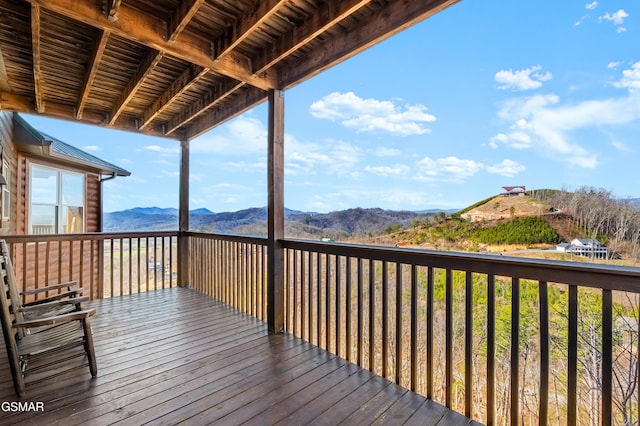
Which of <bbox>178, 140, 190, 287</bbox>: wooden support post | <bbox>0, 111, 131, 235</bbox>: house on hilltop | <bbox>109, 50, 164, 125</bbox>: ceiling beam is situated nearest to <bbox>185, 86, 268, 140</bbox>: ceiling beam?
<bbox>178, 140, 190, 287</bbox>: wooden support post

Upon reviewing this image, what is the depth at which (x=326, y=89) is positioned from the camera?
6.71 m

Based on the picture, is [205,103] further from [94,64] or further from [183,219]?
[183,219]

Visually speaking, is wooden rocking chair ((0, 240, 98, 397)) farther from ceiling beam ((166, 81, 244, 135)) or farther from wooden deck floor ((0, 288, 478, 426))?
ceiling beam ((166, 81, 244, 135))

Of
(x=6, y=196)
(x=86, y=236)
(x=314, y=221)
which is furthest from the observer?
(x=314, y=221)

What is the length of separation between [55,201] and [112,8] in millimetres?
5617

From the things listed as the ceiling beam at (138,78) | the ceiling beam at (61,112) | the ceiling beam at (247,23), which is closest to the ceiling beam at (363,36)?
the ceiling beam at (247,23)

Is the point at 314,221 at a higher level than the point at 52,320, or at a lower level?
higher

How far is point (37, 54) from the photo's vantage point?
8.90ft

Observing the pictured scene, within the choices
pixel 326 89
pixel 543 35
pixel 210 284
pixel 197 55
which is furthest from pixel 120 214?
pixel 543 35

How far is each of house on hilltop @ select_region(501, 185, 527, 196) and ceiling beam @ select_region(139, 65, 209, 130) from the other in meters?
3.00

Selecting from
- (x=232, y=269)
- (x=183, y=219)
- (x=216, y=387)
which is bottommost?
(x=216, y=387)

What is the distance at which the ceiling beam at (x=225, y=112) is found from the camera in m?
3.60

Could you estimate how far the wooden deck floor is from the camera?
1.81 m

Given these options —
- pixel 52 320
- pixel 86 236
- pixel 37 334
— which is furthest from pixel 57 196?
pixel 52 320
